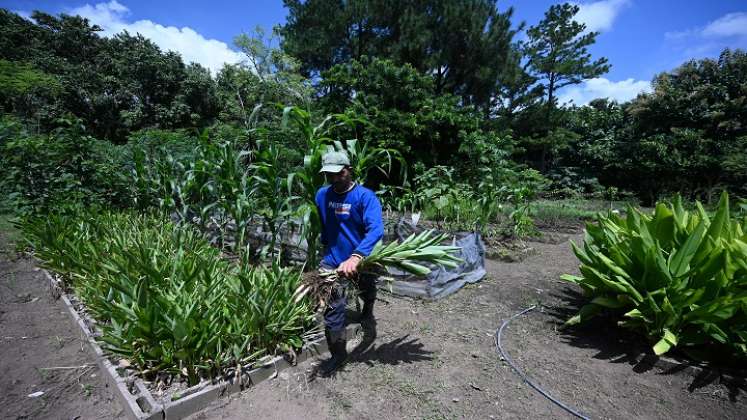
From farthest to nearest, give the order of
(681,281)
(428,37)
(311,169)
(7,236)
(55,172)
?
(428,37) → (7,236) → (55,172) → (311,169) → (681,281)

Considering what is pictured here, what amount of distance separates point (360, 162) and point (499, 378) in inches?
82.4

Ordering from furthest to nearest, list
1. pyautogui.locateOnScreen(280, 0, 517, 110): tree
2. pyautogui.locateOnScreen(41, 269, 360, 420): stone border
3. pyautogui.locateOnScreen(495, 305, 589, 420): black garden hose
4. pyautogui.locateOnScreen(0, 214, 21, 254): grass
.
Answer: pyautogui.locateOnScreen(280, 0, 517, 110): tree
pyautogui.locateOnScreen(0, 214, 21, 254): grass
pyautogui.locateOnScreen(495, 305, 589, 420): black garden hose
pyautogui.locateOnScreen(41, 269, 360, 420): stone border

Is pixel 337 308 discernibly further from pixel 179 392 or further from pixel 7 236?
pixel 7 236

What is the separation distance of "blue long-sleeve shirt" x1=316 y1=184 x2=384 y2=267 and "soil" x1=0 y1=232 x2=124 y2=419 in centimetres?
167

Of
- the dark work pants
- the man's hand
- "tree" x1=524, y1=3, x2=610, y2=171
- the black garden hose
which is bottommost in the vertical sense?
the black garden hose

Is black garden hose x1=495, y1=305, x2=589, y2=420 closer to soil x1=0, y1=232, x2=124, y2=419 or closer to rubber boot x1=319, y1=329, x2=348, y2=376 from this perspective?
rubber boot x1=319, y1=329, x2=348, y2=376

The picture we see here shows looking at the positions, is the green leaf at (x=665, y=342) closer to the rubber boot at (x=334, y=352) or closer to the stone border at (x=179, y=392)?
the rubber boot at (x=334, y=352)

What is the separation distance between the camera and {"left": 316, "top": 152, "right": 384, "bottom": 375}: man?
8.01 ft

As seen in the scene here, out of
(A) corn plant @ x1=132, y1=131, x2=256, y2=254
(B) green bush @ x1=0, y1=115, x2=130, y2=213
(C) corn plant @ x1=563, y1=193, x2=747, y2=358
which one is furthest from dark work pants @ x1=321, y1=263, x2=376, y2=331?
(B) green bush @ x1=0, y1=115, x2=130, y2=213

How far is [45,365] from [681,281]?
4649mm

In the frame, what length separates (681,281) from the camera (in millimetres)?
2510

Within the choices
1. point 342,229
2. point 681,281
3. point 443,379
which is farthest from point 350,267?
point 681,281

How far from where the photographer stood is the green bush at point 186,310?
216 centimetres

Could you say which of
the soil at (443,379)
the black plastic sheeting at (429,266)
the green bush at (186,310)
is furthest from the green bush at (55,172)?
the green bush at (186,310)
